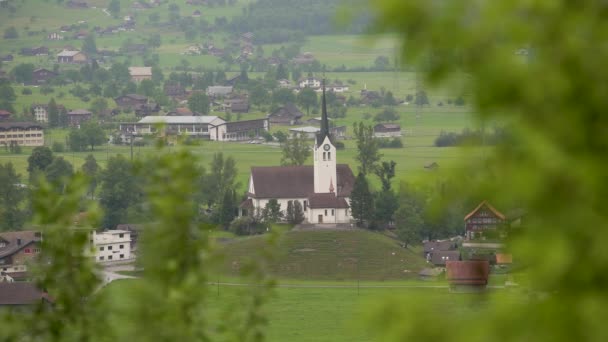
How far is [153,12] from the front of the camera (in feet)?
346

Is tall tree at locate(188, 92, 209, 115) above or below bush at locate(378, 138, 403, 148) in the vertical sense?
above

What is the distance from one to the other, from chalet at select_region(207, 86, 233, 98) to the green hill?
3950 centimetres

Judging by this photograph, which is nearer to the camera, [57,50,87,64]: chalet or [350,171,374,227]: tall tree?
[350,171,374,227]: tall tree

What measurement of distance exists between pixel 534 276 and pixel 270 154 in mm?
48928

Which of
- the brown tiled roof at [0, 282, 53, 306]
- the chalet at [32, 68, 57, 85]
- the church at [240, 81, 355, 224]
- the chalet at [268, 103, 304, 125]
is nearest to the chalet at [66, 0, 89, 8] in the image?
the chalet at [32, 68, 57, 85]

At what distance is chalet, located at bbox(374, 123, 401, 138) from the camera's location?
55.5 meters

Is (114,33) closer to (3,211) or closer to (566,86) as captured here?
(3,211)

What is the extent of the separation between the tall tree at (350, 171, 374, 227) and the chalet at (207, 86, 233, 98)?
36.4m

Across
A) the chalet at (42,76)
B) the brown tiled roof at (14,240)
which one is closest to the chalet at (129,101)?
the chalet at (42,76)

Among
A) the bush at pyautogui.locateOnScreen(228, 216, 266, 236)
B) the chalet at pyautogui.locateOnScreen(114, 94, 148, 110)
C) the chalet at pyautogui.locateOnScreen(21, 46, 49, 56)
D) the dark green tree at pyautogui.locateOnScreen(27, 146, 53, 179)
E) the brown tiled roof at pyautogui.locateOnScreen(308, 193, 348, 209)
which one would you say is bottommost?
the bush at pyautogui.locateOnScreen(228, 216, 266, 236)

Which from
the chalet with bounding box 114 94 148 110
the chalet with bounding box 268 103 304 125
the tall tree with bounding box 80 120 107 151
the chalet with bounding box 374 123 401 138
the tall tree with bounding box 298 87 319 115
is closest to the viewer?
the tall tree with bounding box 80 120 107 151

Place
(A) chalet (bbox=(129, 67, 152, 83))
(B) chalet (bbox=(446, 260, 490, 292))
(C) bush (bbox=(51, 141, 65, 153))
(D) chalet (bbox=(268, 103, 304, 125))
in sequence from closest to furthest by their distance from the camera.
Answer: (B) chalet (bbox=(446, 260, 490, 292)) → (C) bush (bbox=(51, 141, 65, 153)) → (D) chalet (bbox=(268, 103, 304, 125)) → (A) chalet (bbox=(129, 67, 152, 83))

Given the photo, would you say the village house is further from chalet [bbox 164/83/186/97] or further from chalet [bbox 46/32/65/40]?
chalet [bbox 46/32/65/40]

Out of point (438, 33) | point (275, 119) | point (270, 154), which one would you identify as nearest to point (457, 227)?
point (270, 154)
